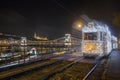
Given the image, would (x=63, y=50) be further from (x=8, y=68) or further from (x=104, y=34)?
(x=8, y=68)

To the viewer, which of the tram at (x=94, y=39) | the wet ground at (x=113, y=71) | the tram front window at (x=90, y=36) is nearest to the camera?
the wet ground at (x=113, y=71)

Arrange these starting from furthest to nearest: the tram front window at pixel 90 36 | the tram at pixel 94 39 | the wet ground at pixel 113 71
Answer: the tram front window at pixel 90 36 → the tram at pixel 94 39 → the wet ground at pixel 113 71

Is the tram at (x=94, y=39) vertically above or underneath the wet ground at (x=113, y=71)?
above

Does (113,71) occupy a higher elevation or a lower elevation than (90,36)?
lower

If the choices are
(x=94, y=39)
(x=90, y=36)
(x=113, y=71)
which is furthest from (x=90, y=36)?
(x=113, y=71)

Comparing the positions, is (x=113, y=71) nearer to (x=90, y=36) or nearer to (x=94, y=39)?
(x=94, y=39)

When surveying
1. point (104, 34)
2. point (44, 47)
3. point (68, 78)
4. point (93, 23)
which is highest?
point (93, 23)

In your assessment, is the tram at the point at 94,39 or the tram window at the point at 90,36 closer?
the tram at the point at 94,39

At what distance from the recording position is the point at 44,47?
20312 millimetres

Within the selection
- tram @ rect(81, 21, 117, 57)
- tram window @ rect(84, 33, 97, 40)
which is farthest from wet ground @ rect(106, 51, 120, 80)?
tram window @ rect(84, 33, 97, 40)

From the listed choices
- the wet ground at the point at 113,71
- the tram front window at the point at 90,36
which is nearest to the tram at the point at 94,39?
the tram front window at the point at 90,36

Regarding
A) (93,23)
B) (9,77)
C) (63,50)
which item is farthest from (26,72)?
(63,50)

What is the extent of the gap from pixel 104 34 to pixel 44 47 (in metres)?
6.78

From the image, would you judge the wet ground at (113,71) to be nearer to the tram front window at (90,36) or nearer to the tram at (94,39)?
the tram at (94,39)
